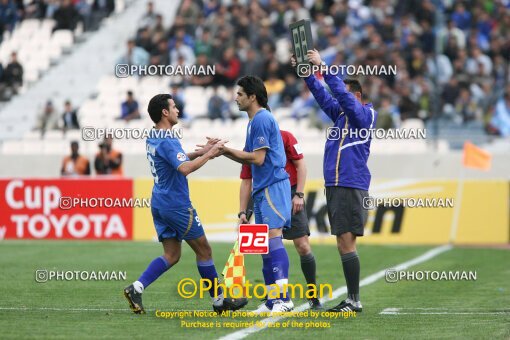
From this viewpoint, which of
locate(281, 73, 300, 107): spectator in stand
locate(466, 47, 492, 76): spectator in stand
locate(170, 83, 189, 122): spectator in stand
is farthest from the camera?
locate(281, 73, 300, 107): spectator in stand

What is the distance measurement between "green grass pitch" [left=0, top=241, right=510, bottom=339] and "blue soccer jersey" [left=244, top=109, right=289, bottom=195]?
1453 millimetres

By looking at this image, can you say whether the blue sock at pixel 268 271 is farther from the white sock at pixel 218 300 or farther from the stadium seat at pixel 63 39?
the stadium seat at pixel 63 39

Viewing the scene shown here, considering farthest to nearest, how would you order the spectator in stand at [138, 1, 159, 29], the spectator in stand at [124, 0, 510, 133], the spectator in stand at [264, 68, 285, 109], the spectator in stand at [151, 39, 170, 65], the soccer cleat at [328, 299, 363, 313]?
the spectator in stand at [138, 1, 159, 29], the spectator in stand at [151, 39, 170, 65], the spectator in stand at [264, 68, 285, 109], the spectator in stand at [124, 0, 510, 133], the soccer cleat at [328, 299, 363, 313]

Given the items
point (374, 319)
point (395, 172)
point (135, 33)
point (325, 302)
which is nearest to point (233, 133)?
point (395, 172)

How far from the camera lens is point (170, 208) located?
10.4 m

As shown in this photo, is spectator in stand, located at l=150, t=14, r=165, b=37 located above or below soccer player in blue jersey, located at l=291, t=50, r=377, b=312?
above

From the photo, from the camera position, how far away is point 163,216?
10.4m

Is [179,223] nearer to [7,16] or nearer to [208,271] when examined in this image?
[208,271]

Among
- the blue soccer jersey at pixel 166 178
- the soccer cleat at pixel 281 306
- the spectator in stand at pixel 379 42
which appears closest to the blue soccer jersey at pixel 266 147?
the blue soccer jersey at pixel 166 178

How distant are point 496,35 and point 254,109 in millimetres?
16735

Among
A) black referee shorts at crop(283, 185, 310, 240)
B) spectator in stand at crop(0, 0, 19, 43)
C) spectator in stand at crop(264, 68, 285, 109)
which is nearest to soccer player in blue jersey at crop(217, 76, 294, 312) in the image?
black referee shorts at crop(283, 185, 310, 240)

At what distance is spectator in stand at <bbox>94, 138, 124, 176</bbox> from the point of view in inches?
898

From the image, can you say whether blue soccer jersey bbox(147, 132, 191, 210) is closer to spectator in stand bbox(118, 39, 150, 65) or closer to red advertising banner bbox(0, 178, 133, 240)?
red advertising banner bbox(0, 178, 133, 240)

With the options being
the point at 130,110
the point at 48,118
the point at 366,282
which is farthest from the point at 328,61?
the point at 366,282
